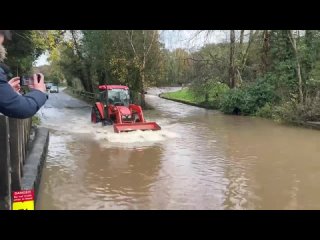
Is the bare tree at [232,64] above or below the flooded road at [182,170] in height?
above

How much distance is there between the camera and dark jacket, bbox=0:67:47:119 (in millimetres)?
2170

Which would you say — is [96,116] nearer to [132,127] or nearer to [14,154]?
[132,127]

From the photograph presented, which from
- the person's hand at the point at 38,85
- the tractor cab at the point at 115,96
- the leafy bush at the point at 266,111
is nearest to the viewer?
→ the person's hand at the point at 38,85

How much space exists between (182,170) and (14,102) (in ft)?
28.6

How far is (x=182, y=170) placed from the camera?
35.2 feet

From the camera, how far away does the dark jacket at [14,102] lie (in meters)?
2.17

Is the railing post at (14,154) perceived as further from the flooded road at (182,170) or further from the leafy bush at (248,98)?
the leafy bush at (248,98)

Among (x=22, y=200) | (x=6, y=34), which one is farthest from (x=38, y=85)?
(x=22, y=200)

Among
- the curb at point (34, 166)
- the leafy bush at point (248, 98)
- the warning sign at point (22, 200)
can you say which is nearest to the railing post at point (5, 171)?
the curb at point (34, 166)

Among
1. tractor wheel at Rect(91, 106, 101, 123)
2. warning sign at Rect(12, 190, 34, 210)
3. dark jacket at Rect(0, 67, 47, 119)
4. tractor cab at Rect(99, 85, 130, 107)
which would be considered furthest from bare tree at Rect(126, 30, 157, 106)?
dark jacket at Rect(0, 67, 47, 119)

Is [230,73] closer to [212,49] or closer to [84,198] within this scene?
[212,49]

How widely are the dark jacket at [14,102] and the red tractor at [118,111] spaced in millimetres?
13979

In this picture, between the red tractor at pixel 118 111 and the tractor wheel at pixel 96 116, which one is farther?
the tractor wheel at pixel 96 116
